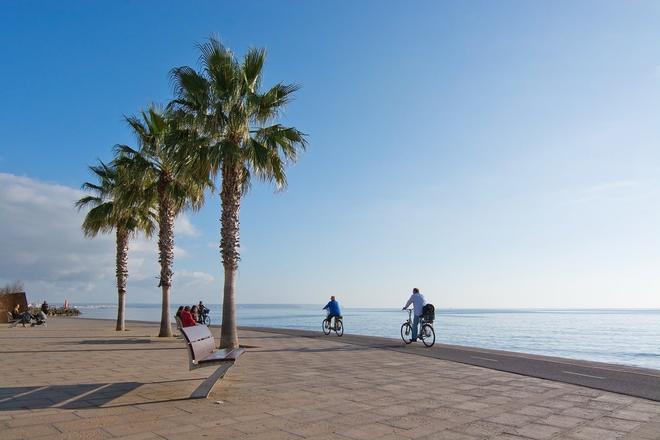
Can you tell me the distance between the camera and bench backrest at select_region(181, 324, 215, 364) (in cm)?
735

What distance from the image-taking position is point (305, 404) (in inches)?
284

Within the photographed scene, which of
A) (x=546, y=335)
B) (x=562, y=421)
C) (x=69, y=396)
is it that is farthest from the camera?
(x=546, y=335)

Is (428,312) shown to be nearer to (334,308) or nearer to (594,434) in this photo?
(334,308)

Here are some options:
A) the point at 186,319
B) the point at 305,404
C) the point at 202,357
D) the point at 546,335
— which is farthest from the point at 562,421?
the point at 546,335

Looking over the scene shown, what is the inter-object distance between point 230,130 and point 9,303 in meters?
30.1

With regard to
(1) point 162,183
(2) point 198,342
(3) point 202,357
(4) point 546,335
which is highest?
(1) point 162,183

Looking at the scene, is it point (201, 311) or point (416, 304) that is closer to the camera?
point (416, 304)

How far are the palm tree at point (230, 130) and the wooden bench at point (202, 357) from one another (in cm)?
685

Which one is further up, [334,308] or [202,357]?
[334,308]

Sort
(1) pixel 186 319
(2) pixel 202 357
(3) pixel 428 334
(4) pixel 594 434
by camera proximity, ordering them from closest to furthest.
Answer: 1. (4) pixel 594 434
2. (2) pixel 202 357
3. (1) pixel 186 319
4. (3) pixel 428 334

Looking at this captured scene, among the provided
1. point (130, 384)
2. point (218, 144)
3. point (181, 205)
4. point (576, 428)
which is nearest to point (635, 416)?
point (576, 428)

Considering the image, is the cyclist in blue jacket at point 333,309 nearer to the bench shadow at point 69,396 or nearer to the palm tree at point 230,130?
the palm tree at point 230,130

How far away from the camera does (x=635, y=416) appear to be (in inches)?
266

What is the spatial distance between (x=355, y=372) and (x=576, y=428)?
531 centimetres
